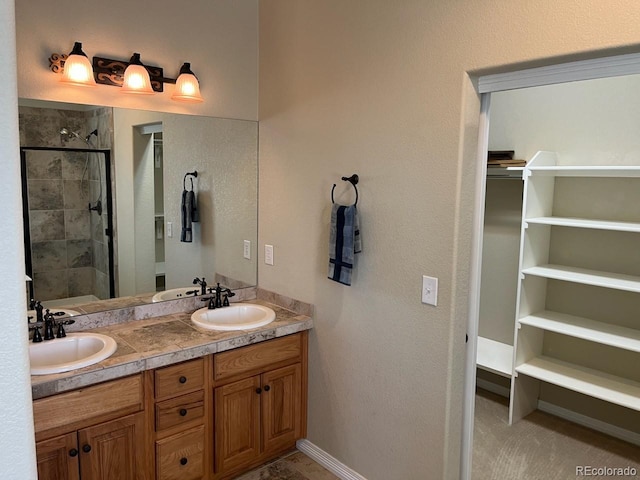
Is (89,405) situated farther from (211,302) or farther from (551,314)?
A: (551,314)

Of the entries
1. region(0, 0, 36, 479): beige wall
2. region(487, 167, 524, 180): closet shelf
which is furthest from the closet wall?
region(0, 0, 36, 479): beige wall

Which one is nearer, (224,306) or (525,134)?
(224,306)

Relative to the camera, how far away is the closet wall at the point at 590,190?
295 centimetres

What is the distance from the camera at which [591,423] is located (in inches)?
125

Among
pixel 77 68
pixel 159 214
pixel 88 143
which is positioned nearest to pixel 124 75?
pixel 77 68

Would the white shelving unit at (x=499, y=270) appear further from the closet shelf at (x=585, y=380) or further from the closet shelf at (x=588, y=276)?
the closet shelf at (x=588, y=276)

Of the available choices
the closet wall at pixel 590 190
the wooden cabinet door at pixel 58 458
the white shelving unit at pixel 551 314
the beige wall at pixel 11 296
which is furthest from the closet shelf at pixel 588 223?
the beige wall at pixel 11 296

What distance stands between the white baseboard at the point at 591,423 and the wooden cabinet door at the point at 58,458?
120 inches

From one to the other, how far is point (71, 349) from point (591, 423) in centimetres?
326

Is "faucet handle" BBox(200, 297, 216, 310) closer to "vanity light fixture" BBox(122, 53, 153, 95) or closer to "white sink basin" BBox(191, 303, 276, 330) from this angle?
"white sink basin" BBox(191, 303, 276, 330)

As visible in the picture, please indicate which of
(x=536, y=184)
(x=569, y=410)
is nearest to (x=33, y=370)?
(x=536, y=184)

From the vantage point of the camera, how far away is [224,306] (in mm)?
2791

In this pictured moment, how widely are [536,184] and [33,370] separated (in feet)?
9.90

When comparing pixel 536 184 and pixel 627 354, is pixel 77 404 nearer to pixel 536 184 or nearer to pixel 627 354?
pixel 536 184
